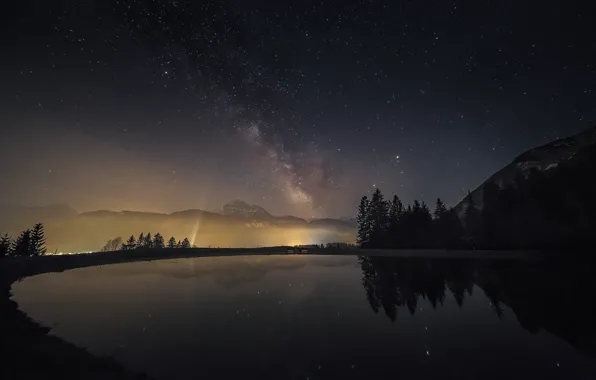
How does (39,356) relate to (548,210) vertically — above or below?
below

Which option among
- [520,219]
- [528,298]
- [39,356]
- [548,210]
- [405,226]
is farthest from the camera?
[405,226]

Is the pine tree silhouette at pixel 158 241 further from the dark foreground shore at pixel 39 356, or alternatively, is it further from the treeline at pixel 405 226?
the dark foreground shore at pixel 39 356

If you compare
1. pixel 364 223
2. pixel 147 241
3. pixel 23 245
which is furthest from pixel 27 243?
pixel 364 223

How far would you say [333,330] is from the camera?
8758 millimetres

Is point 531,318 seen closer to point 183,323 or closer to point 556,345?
point 556,345

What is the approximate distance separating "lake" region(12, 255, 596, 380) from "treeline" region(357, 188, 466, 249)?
4577 cm

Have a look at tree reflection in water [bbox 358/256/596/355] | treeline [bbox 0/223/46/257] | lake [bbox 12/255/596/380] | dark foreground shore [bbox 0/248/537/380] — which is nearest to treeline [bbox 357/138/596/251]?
tree reflection in water [bbox 358/256/596/355]

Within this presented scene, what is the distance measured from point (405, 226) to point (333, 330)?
59.4m

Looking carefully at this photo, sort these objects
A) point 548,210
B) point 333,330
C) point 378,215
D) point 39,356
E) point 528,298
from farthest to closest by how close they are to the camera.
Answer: point 378,215
point 548,210
point 528,298
point 333,330
point 39,356

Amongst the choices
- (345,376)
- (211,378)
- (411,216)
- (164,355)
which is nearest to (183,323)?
(164,355)

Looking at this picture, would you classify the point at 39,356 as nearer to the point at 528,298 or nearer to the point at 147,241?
the point at 528,298

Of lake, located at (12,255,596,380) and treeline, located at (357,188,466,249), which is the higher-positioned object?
treeline, located at (357,188,466,249)

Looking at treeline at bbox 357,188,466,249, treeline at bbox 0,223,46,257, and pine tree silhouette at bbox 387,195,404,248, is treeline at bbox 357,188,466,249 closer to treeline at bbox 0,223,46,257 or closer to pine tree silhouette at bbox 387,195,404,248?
pine tree silhouette at bbox 387,195,404,248

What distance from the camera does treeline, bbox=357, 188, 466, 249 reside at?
5900 centimetres
